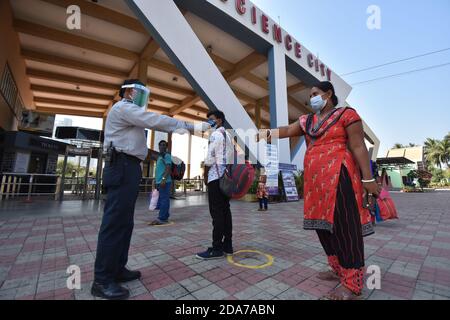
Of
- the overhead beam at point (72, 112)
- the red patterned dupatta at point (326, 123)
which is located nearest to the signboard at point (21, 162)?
the overhead beam at point (72, 112)

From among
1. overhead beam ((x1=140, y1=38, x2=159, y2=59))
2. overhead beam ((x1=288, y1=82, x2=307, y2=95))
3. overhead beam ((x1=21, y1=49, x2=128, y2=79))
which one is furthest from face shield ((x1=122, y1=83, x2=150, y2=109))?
overhead beam ((x1=288, y1=82, x2=307, y2=95))

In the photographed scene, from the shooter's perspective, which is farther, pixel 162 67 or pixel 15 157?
pixel 162 67

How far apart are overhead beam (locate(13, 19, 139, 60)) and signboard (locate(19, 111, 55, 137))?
5.86 metres

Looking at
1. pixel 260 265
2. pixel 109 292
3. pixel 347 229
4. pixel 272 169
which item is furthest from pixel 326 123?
pixel 272 169

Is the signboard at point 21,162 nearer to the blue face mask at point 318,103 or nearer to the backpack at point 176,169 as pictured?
the backpack at point 176,169

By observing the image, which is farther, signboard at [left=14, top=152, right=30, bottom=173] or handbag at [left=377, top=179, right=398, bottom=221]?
signboard at [left=14, top=152, right=30, bottom=173]

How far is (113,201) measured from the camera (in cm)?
178

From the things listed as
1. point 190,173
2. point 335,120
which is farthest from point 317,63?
point 190,173

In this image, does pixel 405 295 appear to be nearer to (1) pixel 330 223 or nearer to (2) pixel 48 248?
(1) pixel 330 223

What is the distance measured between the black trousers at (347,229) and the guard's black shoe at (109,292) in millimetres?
1678

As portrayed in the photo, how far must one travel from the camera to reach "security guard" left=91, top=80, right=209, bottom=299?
172 centimetres

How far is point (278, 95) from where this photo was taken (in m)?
10.8

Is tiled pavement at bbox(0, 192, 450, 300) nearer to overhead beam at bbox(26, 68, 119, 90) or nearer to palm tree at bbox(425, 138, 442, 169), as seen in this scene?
overhead beam at bbox(26, 68, 119, 90)
